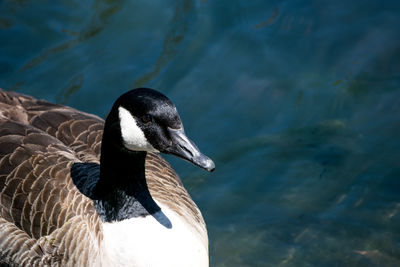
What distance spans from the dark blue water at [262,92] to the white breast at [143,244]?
1.32 meters

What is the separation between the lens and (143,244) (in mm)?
4934

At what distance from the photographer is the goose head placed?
4.33 m

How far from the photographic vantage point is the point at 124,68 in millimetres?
8602

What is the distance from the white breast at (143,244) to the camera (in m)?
4.93

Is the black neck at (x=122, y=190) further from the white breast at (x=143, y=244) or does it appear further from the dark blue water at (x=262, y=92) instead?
the dark blue water at (x=262, y=92)

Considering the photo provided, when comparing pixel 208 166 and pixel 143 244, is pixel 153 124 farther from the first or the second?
pixel 143 244

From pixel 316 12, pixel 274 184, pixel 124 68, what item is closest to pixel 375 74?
pixel 316 12

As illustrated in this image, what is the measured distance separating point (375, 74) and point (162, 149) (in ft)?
15.2

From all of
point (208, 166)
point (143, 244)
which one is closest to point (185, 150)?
point (208, 166)

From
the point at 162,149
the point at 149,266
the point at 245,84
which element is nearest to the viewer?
the point at 162,149

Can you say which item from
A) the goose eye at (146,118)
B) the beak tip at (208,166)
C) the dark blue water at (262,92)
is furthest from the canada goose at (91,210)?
the dark blue water at (262,92)

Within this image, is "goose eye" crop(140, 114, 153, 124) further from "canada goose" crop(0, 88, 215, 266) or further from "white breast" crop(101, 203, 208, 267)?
"white breast" crop(101, 203, 208, 267)

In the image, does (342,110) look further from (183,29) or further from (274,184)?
(183,29)

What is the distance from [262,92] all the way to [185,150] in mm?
3979
